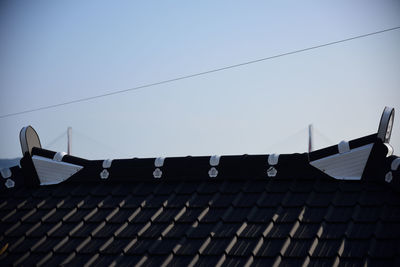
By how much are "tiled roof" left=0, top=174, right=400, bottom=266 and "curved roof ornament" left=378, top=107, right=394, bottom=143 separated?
0.60 meters

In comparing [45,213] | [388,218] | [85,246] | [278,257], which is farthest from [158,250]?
[388,218]

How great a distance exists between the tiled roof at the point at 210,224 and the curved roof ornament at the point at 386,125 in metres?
0.60

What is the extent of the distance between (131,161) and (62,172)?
1140 millimetres

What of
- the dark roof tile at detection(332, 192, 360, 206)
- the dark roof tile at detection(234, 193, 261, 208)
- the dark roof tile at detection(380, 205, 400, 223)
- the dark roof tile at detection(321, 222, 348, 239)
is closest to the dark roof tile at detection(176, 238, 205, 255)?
the dark roof tile at detection(234, 193, 261, 208)

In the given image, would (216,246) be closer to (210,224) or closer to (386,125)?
(210,224)

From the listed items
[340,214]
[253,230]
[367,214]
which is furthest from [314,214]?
[253,230]

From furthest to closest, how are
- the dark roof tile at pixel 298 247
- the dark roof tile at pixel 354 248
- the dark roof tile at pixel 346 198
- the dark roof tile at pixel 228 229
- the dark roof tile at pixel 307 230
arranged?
the dark roof tile at pixel 346 198
the dark roof tile at pixel 228 229
the dark roof tile at pixel 307 230
the dark roof tile at pixel 298 247
the dark roof tile at pixel 354 248

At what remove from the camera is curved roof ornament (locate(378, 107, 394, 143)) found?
22.7 ft

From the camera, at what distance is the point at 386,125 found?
694 cm

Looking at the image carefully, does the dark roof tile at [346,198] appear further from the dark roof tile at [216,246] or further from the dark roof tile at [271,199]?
the dark roof tile at [216,246]

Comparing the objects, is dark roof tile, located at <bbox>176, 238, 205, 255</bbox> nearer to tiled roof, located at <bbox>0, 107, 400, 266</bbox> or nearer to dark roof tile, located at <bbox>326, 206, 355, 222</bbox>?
tiled roof, located at <bbox>0, 107, 400, 266</bbox>

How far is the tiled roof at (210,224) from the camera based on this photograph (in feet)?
19.6

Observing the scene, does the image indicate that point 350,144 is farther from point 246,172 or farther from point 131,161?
point 131,161

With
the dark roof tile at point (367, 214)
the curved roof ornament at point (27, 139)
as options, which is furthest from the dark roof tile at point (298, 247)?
the curved roof ornament at point (27, 139)
